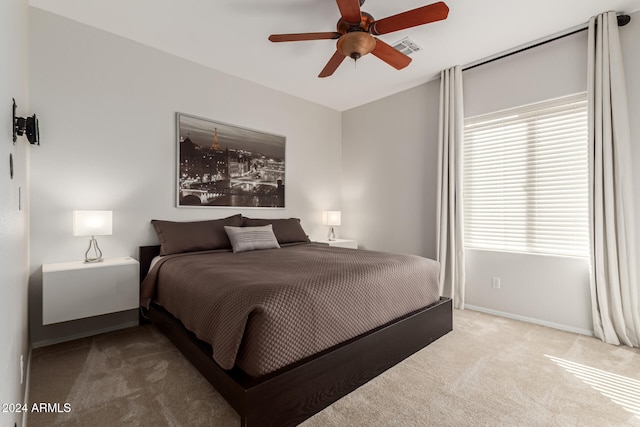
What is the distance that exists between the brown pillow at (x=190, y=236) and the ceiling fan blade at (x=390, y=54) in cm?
221

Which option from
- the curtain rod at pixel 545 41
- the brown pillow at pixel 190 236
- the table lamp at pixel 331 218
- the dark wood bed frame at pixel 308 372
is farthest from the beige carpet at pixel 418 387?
the curtain rod at pixel 545 41

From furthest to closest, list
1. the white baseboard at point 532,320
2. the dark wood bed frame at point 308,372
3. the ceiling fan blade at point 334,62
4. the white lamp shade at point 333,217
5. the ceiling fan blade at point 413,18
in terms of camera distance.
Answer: the white lamp shade at point 333,217, the white baseboard at point 532,320, the ceiling fan blade at point 334,62, the ceiling fan blade at point 413,18, the dark wood bed frame at point 308,372

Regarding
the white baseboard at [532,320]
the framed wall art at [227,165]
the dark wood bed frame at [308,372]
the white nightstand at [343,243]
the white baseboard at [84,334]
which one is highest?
the framed wall art at [227,165]

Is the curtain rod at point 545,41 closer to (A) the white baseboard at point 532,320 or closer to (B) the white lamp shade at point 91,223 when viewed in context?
(A) the white baseboard at point 532,320

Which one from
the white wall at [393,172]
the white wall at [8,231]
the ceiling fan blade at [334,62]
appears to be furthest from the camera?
the white wall at [393,172]

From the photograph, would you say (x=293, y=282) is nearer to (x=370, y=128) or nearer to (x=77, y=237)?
(x=77, y=237)

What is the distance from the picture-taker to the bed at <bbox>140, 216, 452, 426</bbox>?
143 centimetres

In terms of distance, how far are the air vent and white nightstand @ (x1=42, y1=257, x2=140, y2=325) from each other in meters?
3.12

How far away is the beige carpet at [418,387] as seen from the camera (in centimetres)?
156

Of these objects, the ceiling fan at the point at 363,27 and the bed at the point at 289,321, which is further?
the ceiling fan at the point at 363,27

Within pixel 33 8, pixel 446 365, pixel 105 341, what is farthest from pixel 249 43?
pixel 446 365

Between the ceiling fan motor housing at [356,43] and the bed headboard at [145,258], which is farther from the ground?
the ceiling fan motor housing at [356,43]

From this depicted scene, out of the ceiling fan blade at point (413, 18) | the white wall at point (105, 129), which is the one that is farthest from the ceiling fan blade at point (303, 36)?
the white wall at point (105, 129)

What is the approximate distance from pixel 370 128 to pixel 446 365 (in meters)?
3.37
